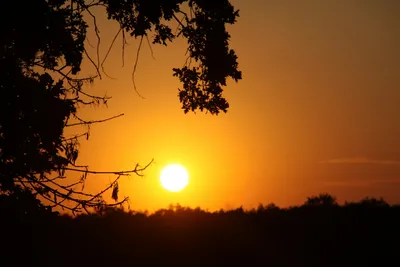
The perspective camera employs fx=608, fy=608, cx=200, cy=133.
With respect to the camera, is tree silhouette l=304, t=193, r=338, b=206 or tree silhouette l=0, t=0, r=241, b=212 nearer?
tree silhouette l=0, t=0, r=241, b=212

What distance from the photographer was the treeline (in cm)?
2584

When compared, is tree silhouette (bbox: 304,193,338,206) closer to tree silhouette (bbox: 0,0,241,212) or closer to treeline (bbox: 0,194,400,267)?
treeline (bbox: 0,194,400,267)

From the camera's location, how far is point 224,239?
1064 inches

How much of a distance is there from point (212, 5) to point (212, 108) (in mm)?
2093

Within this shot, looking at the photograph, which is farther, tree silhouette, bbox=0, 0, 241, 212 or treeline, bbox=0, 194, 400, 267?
treeline, bbox=0, 194, 400, 267

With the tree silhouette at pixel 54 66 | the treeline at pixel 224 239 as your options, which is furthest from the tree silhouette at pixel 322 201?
the tree silhouette at pixel 54 66

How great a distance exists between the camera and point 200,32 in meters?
12.4

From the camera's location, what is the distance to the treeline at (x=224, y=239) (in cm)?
2584

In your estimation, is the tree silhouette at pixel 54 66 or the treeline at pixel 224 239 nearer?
the tree silhouette at pixel 54 66

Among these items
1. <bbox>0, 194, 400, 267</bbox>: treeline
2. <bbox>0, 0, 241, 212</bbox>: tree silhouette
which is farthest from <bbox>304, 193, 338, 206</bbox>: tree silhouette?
<bbox>0, 0, 241, 212</bbox>: tree silhouette

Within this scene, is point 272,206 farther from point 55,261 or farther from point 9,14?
point 9,14

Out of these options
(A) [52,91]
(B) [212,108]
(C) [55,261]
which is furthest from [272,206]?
(A) [52,91]

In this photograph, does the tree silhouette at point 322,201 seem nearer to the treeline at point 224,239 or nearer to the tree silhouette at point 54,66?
the treeline at point 224,239

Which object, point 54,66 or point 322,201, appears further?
point 322,201
